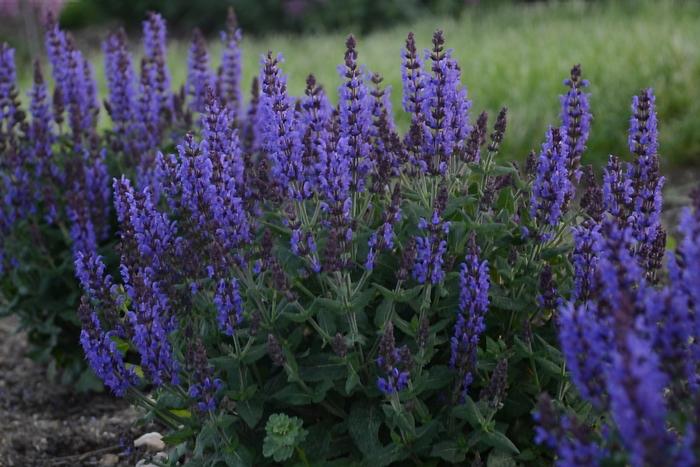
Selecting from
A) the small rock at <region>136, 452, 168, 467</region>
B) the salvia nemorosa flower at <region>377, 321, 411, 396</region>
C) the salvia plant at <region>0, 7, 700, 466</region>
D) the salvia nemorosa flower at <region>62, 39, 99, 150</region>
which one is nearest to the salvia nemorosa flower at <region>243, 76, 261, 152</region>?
the salvia nemorosa flower at <region>62, 39, 99, 150</region>

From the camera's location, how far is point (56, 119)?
4.47 meters

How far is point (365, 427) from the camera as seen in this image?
2.82m

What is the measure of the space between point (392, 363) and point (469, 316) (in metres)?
0.31

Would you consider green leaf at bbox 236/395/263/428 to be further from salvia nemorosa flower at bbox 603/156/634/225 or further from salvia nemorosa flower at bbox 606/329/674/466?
salvia nemorosa flower at bbox 606/329/674/466

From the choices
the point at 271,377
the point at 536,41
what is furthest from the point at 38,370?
the point at 536,41

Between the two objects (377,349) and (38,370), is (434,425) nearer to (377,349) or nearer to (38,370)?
(377,349)

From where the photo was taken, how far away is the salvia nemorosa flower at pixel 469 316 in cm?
266

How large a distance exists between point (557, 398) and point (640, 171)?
72 centimetres

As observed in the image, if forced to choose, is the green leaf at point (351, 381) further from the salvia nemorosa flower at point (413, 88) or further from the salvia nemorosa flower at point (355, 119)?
the salvia nemorosa flower at point (413, 88)

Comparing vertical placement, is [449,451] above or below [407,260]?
below

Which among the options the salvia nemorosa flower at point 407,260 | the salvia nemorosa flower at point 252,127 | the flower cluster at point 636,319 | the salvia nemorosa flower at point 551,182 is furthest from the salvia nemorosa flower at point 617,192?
the salvia nemorosa flower at point 252,127

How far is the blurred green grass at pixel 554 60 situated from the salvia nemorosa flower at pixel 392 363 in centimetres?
487

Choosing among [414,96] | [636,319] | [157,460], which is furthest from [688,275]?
[157,460]

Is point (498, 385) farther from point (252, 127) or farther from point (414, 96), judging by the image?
point (252, 127)
